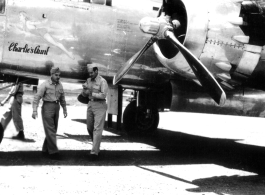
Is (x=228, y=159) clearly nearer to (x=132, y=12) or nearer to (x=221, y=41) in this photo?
(x=221, y=41)

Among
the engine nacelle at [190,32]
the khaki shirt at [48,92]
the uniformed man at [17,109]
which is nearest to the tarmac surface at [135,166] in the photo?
the uniformed man at [17,109]

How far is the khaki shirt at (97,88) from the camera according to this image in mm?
8609

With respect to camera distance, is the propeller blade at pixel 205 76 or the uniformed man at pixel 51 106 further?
the uniformed man at pixel 51 106

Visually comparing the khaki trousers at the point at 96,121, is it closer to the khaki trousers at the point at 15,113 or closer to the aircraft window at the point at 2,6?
the aircraft window at the point at 2,6

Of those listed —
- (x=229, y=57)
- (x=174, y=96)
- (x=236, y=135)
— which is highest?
(x=229, y=57)

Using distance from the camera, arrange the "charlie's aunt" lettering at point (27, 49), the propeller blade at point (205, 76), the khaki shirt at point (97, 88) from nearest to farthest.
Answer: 1. the propeller blade at point (205, 76)
2. the khaki shirt at point (97, 88)
3. the "charlie's aunt" lettering at point (27, 49)

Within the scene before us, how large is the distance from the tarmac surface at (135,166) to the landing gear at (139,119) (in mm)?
311

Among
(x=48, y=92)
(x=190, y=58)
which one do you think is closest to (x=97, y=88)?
(x=48, y=92)

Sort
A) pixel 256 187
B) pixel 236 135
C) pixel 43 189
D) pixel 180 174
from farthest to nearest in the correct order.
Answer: pixel 236 135 < pixel 180 174 < pixel 256 187 < pixel 43 189

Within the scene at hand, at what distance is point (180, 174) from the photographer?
7746 millimetres

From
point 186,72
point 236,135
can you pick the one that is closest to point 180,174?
point 186,72

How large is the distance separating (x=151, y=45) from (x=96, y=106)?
1.81 m

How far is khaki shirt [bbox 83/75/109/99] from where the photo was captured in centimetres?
861

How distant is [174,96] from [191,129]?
648 cm
